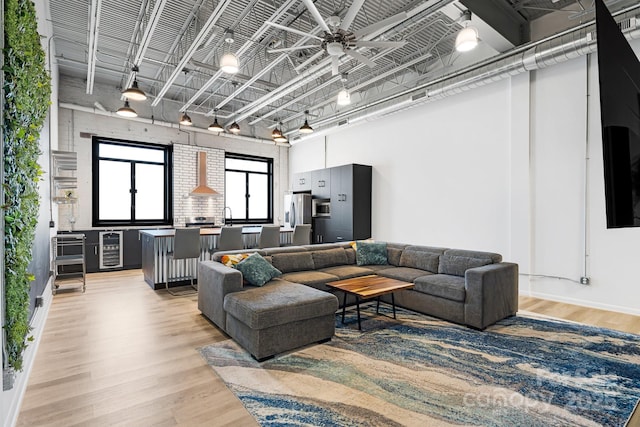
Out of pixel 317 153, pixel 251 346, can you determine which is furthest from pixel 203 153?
pixel 251 346

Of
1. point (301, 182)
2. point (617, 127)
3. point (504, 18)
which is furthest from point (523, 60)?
point (301, 182)

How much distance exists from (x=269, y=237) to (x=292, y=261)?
63.1 inches

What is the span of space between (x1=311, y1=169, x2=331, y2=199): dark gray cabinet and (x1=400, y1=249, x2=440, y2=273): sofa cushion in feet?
10.9

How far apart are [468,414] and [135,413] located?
6.90ft

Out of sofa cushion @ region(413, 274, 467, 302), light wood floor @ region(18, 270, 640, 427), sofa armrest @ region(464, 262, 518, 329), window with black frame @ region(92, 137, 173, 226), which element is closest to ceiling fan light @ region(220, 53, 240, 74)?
light wood floor @ region(18, 270, 640, 427)

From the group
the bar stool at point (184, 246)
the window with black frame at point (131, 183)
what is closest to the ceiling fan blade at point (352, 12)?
the bar stool at point (184, 246)

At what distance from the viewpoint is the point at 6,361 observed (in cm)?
187

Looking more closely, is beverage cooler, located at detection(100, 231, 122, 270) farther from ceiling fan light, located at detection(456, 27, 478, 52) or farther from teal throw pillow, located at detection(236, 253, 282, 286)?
ceiling fan light, located at detection(456, 27, 478, 52)

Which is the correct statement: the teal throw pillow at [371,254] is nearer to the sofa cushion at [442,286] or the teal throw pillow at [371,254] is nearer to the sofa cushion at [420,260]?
the sofa cushion at [420,260]

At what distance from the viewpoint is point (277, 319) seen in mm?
2783

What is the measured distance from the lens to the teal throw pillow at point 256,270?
3576 millimetres

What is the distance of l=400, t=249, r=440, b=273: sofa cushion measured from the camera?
441 centimetres

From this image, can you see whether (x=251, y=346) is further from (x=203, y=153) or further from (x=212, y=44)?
(x=203, y=153)

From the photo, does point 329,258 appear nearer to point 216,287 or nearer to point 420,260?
point 420,260
